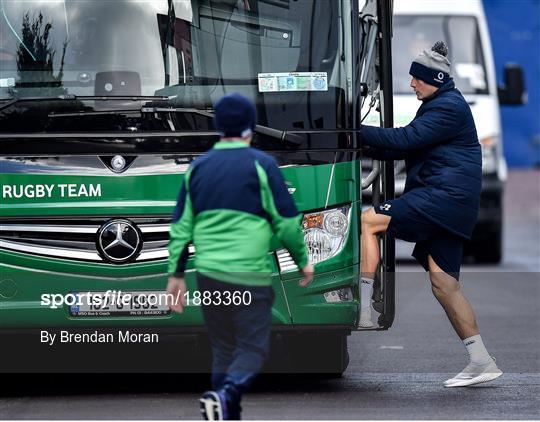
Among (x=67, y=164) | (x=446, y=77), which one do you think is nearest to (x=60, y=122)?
(x=67, y=164)

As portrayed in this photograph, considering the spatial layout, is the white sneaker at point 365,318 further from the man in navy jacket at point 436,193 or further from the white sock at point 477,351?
the white sock at point 477,351

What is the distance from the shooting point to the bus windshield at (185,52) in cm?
848

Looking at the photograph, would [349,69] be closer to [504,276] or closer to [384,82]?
[384,82]

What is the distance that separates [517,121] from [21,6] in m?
23.8

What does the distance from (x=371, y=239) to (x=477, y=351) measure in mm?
961

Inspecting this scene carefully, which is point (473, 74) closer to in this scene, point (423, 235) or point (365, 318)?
point (423, 235)

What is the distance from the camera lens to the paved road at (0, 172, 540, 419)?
8.20 meters

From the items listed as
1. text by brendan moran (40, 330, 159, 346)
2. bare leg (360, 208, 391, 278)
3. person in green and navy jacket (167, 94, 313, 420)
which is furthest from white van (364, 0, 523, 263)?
person in green and navy jacket (167, 94, 313, 420)

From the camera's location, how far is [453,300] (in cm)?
912

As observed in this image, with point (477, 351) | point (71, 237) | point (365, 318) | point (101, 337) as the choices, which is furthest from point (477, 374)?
point (71, 237)

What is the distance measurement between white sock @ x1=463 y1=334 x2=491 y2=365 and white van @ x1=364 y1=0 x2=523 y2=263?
8011 mm

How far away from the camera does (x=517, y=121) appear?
3161 centimetres

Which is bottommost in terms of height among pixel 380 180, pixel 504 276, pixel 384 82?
pixel 504 276

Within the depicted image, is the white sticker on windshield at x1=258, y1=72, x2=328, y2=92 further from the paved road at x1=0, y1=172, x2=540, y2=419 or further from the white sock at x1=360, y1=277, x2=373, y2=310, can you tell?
the paved road at x1=0, y1=172, x2=540, y2=419
